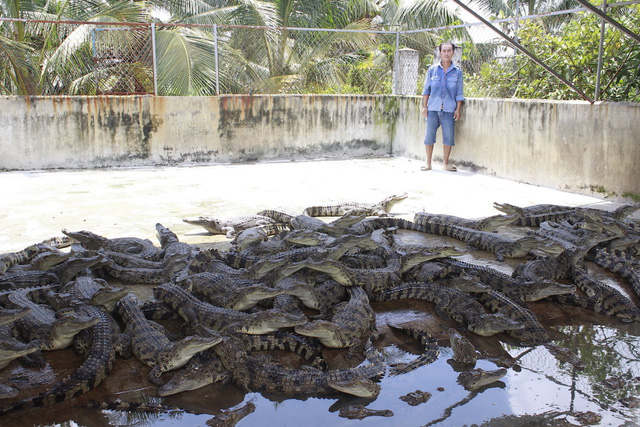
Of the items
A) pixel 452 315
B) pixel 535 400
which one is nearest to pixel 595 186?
pixel 452 315

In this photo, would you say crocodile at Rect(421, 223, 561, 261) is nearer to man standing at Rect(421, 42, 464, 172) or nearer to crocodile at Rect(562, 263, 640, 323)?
crocodile at Rect(562, 263, 640, 323)

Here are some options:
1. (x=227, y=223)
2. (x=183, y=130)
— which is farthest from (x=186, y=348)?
(x=183, y=130)

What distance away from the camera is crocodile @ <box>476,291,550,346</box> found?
10.6ft

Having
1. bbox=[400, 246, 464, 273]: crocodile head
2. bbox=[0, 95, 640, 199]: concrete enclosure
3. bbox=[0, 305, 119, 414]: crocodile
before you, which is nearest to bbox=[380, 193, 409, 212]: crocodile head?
bbox=[400, 246, 464, 273]: crocodile head

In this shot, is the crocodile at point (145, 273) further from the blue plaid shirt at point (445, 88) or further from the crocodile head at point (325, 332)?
the blue plaid shirt at point (445, 88)

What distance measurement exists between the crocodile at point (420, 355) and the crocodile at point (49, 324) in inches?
58.6

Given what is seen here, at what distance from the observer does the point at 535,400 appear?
2646 millimetres

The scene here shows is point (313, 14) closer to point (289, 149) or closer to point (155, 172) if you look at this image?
point (289, 149)

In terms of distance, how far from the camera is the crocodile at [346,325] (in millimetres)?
2980

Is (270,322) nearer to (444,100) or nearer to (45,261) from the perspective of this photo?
(45,261)

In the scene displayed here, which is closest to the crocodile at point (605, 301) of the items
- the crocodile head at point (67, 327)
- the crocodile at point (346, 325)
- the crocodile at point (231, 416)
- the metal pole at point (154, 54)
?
the crocodile at point (346, 325)

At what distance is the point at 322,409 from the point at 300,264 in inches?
49.3

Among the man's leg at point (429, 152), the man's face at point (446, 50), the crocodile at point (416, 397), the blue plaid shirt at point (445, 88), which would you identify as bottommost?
the crocodile at point (416, 397)

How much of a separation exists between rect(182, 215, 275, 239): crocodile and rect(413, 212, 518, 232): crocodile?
4.79 feet
